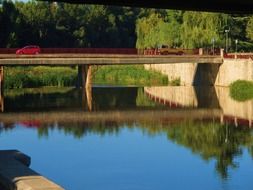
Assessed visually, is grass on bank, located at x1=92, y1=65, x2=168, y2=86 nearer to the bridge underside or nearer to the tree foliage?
the tree foliage

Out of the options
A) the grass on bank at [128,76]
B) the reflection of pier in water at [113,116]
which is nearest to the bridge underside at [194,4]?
the reflection of pier in water at [113,116]

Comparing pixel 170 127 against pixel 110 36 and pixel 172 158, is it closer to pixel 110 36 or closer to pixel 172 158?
pixel 172 158

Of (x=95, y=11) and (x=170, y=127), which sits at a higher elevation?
(x=95, y=11)

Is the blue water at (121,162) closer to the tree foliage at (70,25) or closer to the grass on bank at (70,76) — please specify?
the grass on bank at (70,76)

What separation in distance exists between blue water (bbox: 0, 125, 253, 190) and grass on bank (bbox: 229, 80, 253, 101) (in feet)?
74.6

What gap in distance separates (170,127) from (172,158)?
11074 millimetres

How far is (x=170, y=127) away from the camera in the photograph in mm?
38156

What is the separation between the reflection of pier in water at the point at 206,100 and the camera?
4237 cm

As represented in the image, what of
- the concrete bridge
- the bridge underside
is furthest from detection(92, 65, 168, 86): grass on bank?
the bridge underside

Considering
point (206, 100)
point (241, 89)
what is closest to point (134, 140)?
point (206, 100)

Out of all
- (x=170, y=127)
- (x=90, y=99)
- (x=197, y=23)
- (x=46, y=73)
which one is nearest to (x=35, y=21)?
(x=46, y=73)

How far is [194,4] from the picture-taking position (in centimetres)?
1983

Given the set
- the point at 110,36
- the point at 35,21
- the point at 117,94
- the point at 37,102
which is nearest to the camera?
the point at 37,102

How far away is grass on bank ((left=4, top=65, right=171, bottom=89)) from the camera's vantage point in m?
70.2
